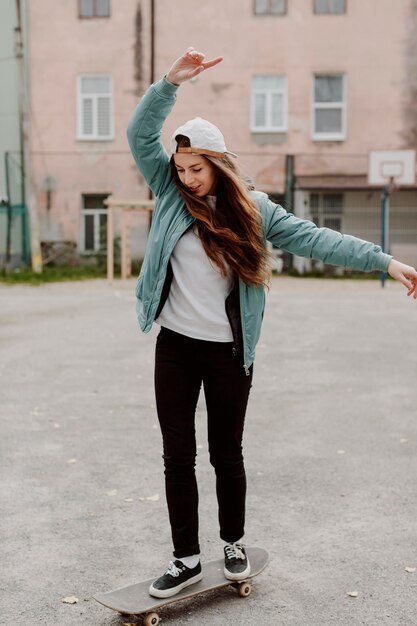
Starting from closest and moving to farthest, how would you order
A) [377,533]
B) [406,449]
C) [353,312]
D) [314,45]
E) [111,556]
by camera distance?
1. [111,556]
2. [377,533]
3. [406,449]
4. [353,312]
5. [314,45]

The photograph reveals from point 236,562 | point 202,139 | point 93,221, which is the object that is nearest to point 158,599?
point 236,562

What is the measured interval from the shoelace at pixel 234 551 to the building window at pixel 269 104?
86.3ft

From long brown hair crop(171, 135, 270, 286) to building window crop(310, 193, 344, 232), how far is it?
85.5 ft

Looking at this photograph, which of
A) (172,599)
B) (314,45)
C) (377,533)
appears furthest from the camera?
(314,45)

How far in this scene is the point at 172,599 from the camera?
3.77 metres

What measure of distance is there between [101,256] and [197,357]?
85.0 ft

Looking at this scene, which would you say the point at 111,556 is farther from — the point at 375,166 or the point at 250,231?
the point at 375,166

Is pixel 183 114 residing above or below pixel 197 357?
above

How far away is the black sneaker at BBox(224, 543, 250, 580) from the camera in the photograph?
396cm

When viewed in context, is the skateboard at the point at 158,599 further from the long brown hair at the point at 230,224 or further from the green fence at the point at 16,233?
the green fence at the point at 16,233

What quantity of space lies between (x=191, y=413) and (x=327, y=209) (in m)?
26.5

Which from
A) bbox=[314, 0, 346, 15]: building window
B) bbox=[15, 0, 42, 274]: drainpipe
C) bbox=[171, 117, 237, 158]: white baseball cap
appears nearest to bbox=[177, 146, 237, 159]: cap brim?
→ bbox=[171, 117, 237, 158]: white baseball cap

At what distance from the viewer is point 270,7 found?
29.1 meters

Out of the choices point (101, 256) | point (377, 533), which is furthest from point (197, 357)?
point (101, 256)
